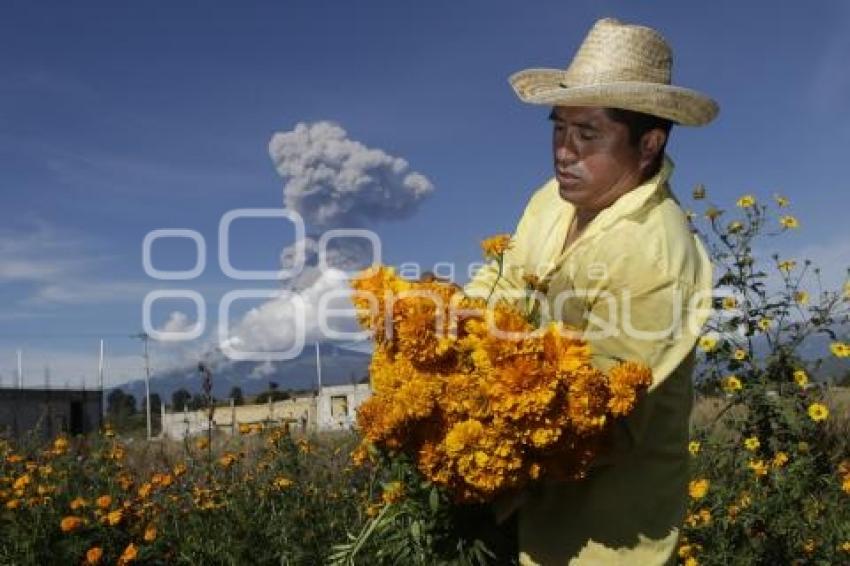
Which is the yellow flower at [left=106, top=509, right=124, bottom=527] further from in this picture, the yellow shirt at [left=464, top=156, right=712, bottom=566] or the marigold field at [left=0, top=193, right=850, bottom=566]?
the yellow shirt at [left=464, top=156, right=712, bottom=566]

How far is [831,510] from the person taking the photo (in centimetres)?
511

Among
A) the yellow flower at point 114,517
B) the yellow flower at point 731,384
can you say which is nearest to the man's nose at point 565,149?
the yellow flower at point 114,517

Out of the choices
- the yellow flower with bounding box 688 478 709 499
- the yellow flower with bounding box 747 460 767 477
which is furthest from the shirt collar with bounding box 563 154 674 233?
the yellow flower with bounding box 747 460 767 477

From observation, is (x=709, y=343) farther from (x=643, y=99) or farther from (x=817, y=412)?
(x=643, y=99)

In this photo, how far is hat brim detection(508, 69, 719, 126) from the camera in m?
2.30

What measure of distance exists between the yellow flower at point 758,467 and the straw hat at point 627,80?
376cm

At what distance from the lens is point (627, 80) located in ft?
7.98

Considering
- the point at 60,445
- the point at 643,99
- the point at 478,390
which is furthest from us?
the point at 60,445

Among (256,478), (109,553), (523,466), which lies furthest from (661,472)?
(256,478)

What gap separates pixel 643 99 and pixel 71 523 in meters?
3.52

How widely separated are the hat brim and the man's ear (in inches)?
1.9

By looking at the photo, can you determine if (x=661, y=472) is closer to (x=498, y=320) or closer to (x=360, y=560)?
(x=498, y=320)

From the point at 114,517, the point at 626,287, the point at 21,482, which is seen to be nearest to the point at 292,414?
the point at 21,482

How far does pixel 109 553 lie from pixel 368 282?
10.4 ft
